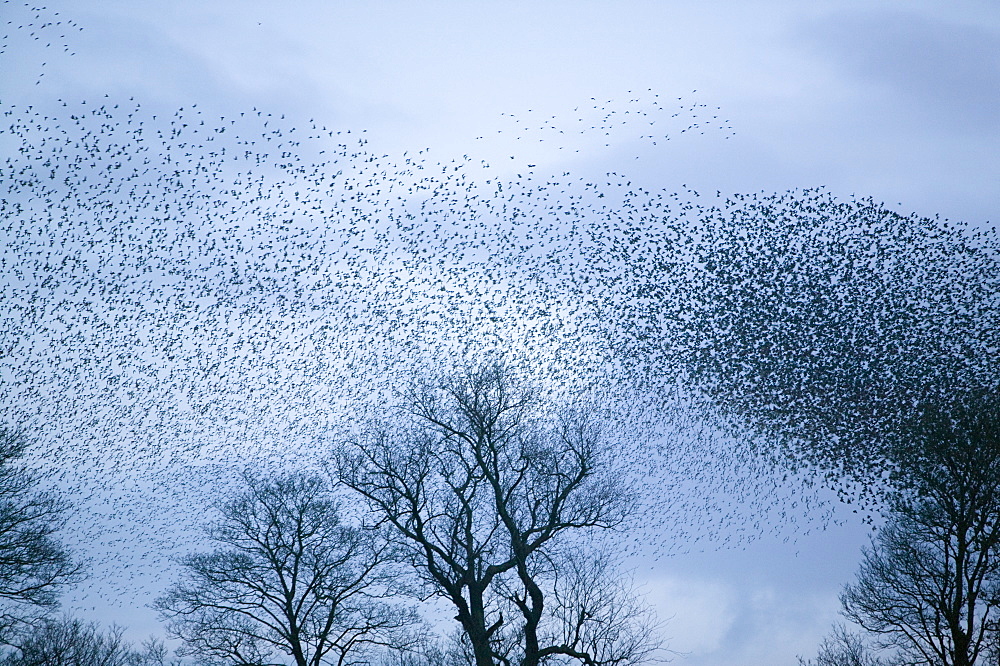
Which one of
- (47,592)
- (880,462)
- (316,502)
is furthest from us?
(316,502)

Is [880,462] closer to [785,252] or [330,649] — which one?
[785,252]

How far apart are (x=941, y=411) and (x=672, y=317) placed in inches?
350

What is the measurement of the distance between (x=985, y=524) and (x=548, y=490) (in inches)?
430

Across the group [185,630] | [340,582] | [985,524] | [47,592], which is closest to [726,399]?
[985,524]

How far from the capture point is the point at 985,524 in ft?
69.3

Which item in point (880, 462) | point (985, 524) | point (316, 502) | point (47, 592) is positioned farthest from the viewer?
point (316, 502)

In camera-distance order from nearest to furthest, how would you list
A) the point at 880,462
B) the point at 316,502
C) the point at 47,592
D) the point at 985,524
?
1. the point at 985,524
2. the point at 47,592
3. the point at 880,462
4. the point at 316,502

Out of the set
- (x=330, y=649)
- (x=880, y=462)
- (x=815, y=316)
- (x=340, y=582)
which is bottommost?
(x=330, y=649)

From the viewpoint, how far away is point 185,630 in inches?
1104

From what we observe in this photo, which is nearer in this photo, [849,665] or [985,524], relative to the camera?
[985,524]

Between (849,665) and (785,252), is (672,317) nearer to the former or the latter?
(785,252)

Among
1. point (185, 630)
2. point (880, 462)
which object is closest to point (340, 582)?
point (185, 630)

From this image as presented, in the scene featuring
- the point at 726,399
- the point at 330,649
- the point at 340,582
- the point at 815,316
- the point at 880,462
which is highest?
the point at 815,316

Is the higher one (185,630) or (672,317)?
(672,317)
